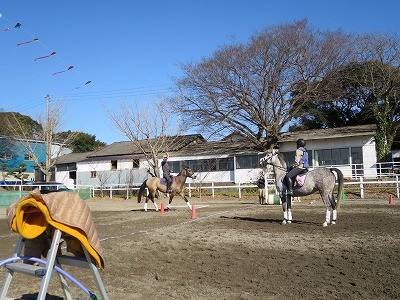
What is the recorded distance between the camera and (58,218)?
13.0 ft

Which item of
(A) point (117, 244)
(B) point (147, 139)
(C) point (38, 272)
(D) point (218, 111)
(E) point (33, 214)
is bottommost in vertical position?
(A) point (117, 244)

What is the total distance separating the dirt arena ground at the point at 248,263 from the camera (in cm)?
566

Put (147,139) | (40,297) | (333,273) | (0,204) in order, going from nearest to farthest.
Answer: (40,297) < (333,273) < (0,204) < (147,139)

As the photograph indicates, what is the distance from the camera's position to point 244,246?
8.99 m

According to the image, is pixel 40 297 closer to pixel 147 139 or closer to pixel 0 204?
pixel 0 204

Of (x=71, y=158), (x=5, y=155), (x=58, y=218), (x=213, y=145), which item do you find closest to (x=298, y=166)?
(x=58, y=218)

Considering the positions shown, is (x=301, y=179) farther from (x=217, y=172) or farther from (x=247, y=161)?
(x=217, y=172)

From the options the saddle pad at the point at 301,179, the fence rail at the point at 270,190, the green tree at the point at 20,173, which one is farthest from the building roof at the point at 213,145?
the saddle pad at the point at 301,179

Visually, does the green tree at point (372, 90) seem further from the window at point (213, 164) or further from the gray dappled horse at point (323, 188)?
the gray dappled horse at point (323, 188)

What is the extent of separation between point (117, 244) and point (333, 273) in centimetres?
526

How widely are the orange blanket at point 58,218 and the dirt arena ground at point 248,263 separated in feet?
4.13

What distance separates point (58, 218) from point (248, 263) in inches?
168

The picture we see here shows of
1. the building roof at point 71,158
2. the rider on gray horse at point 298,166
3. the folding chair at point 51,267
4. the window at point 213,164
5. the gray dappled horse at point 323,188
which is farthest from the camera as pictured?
the building roof at point 71,158

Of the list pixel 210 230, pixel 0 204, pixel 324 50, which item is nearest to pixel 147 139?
pixel 0 204
